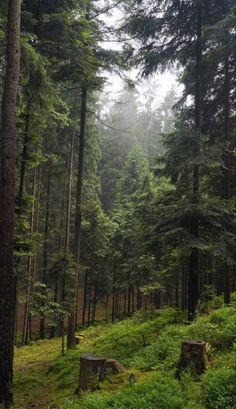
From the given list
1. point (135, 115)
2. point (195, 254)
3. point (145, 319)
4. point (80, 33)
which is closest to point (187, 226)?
point (195, 254)

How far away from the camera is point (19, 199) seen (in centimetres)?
1141

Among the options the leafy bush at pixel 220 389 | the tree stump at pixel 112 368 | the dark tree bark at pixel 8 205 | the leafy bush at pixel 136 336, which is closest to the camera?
the leafy bush at pixel 220 389

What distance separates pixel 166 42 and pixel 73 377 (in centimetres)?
1275

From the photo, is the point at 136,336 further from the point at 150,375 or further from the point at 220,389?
the point at 220,389

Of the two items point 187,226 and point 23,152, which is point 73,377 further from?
point 23,152

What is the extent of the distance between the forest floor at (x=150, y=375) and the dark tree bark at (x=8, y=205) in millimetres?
1339

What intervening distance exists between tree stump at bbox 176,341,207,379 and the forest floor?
0.61ft

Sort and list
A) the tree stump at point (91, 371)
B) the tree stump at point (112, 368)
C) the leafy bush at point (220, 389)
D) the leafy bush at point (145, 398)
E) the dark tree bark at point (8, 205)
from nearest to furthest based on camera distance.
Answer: the leafy bush at point (220, 389), the leafy bush at point (145, 398), the dark tree bark at point (8, 205), the tree stump at point (91, 371), the tree stump at point (112, 368)

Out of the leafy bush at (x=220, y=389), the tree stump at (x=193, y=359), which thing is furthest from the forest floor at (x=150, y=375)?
the tree stump at (x=193, y=359)

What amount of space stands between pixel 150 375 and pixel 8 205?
15.0ft

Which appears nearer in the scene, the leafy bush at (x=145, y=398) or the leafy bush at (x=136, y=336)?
the leafy bush at (x=145, y=398)

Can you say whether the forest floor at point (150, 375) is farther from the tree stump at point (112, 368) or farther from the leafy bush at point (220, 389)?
the tree stump at point (112, 368)

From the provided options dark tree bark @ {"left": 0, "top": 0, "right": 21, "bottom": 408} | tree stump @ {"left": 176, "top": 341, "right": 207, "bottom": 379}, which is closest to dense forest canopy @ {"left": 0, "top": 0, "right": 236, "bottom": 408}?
dark tree bark @ {"left": 0, "top": 0, "right": 21, "bottom": 408}

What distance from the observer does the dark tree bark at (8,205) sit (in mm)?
7234
